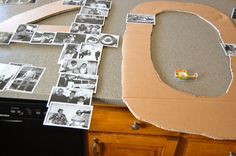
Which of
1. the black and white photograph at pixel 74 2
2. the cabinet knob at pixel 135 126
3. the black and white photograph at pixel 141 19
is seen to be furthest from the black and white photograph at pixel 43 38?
the cabinet knob at pixel 135 126

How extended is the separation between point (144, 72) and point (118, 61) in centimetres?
12

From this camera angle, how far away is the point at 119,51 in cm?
95

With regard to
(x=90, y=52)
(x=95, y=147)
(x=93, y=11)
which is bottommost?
(x=95, y=147)

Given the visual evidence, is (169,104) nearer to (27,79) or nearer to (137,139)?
(137,139)

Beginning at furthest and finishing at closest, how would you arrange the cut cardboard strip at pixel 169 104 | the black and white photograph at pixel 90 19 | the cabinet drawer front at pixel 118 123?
1. the black and white photograph at pixel 90 19
2. the cabinet drawer front at pixel 118 123
3. the cut cardboard strip at pixel 169 104

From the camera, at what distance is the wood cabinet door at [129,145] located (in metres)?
0.90

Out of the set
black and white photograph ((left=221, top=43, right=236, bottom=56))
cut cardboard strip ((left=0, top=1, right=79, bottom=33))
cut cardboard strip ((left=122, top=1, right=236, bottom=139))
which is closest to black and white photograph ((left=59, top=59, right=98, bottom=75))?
cut cardboard strip ((left=122, top=1, right=236, bottom=139))

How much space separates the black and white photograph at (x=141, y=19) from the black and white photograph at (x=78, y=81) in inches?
15.3

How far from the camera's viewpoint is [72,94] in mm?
780

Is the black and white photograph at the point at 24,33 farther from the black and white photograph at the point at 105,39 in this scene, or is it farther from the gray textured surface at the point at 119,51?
the black and white photograph at the point at 105,39

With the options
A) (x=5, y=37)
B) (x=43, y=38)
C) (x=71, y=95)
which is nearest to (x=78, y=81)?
(x=71, y=95)

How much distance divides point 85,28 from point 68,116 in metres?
0.44

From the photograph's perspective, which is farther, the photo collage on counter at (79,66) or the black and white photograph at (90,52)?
the black and white photograph at (90,52)

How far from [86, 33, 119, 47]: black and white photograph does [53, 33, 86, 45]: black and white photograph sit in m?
0.03
